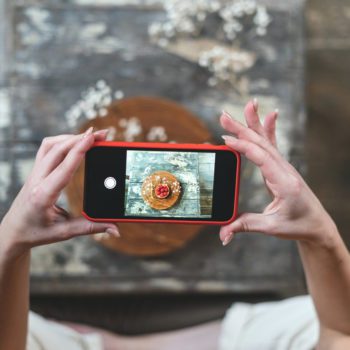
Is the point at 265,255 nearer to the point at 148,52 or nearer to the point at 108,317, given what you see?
the point at 108,317

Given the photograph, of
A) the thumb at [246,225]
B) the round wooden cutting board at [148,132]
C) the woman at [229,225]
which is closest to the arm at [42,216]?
the woman at [229,225]

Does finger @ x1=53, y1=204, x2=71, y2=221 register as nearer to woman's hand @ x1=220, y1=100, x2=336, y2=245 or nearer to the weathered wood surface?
woman's hand @ x1=220, y1=100, x2=336, y2=245

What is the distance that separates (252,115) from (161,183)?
0.15 meters

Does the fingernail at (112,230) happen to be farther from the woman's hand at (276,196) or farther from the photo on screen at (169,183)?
the woman's hand at (276,196)

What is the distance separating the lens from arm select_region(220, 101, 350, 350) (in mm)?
687

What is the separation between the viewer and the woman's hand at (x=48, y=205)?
0.67m

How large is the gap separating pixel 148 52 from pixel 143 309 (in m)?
0.81

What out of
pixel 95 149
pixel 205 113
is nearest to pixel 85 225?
pixel 95 149

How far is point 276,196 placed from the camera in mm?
709

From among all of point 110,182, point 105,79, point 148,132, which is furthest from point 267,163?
point 105,79

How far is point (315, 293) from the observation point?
0.86 metres

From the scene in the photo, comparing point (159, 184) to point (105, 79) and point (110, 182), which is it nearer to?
point (110, 182)

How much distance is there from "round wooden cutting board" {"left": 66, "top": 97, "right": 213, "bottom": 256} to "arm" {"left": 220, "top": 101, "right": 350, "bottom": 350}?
0.79 meters

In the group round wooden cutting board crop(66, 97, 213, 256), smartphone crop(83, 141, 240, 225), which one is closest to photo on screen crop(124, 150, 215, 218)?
smartphone crop(83, 141, 240, 225)
